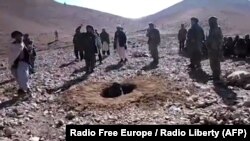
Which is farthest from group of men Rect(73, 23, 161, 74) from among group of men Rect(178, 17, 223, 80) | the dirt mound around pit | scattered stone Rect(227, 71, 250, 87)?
scattered stone Rect(227, 71, 250, 87)

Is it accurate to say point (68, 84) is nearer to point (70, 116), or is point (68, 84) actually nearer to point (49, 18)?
point (70, 116)

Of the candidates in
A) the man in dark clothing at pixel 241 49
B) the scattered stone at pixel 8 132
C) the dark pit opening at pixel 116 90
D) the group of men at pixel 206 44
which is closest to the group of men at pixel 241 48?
the man in dark clothing at pixel 241 49

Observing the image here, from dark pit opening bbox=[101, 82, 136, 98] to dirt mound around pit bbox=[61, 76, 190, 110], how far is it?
0.11 metres

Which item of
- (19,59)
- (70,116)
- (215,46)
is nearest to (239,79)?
(215,46)

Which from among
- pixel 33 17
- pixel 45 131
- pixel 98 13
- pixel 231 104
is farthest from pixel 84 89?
pixel 98 13

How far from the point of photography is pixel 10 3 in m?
77.2

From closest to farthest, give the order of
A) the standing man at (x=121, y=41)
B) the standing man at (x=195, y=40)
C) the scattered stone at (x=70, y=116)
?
1. the scattered stone at (x=70, y=116)
2. the standing man at (x=195, y=40)
3. the standing man at (x=121, y=41)

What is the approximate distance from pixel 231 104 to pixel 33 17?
65.1m

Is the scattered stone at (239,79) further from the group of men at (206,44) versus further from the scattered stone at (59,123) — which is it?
the scattered stone at (59,123)

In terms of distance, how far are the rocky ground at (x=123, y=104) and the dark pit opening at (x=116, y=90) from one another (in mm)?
165

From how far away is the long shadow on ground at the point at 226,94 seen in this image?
10.1 meters

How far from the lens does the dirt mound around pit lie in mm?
10453

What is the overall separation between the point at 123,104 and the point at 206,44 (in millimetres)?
3734

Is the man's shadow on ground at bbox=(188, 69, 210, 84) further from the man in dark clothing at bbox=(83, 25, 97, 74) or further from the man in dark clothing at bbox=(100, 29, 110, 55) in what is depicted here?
the man in dark clothing at bbox=(100, 29, 110, 55)
